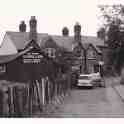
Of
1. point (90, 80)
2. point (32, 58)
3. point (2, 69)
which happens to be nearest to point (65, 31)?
point (32, 58)

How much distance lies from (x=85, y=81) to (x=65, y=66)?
209 mm

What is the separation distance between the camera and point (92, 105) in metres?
1.53

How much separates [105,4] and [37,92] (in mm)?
982

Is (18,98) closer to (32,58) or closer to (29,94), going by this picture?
(29,94)

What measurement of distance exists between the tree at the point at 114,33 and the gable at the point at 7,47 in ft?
2.44

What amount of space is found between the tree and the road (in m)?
0.25

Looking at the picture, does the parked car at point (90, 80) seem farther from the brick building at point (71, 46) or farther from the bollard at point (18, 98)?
the bollard at point (18, 98)

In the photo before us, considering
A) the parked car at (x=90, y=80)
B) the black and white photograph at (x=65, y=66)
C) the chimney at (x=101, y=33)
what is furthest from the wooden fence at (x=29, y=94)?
the chimney at (x=101, y=33)

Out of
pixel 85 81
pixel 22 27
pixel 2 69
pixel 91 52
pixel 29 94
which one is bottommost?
pixel 29 94

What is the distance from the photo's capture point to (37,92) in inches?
61.0

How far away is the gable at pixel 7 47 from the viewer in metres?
1.38

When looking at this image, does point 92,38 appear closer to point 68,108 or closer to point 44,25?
point 44,25
